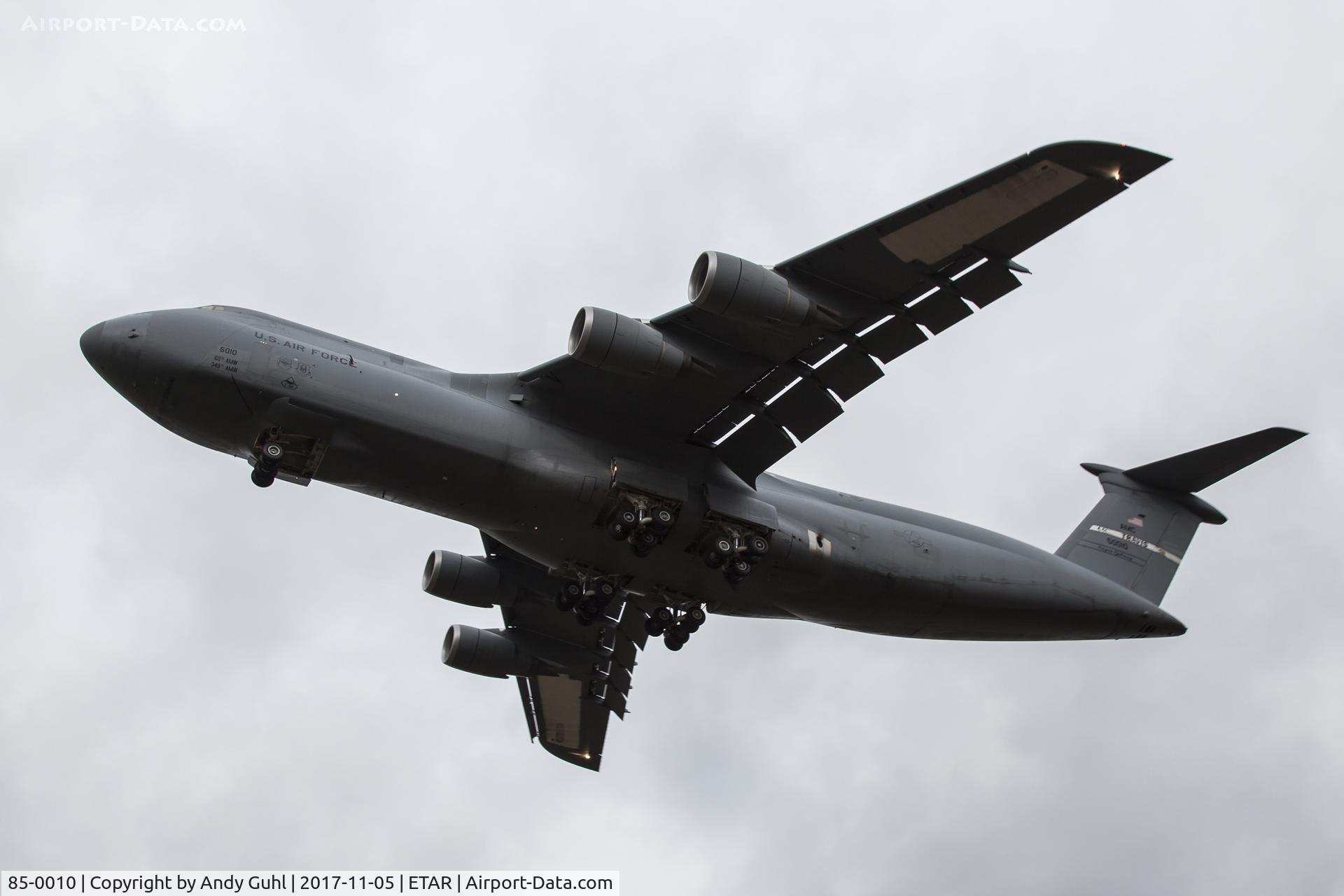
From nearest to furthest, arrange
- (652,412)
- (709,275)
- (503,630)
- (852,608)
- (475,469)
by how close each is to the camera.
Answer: (709,275) < (475,469) < (652,412) < (852,608) < (503,630)

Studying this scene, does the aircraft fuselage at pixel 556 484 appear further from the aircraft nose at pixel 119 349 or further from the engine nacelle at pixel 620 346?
the engine nacelle at pixel 620 346

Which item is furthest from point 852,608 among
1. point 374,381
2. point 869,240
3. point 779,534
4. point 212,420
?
point 212,420

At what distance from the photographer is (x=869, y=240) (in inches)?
586

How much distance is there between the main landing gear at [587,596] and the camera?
17062 millimetres

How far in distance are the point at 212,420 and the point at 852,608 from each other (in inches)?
317

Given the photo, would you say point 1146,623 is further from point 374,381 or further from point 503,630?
point 374,381

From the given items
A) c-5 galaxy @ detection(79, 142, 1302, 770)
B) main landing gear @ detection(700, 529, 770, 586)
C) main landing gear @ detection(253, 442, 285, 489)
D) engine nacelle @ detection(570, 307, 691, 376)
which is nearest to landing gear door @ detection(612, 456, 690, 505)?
c-5 galaxy @ detection(79, 142, 1302, 770)

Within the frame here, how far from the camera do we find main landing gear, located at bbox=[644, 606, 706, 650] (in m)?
17.5

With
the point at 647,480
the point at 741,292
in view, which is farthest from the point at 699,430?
the point at 741,292

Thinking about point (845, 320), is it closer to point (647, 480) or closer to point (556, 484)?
point (647, 480)

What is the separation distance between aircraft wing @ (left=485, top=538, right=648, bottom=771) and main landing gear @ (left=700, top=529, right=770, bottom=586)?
411cm

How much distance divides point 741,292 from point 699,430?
271 cm

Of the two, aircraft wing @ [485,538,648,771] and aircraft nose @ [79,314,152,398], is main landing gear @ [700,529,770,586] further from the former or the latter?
aircraft nose @ [79,314,152,398]

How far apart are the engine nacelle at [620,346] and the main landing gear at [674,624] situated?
11.7 ft
